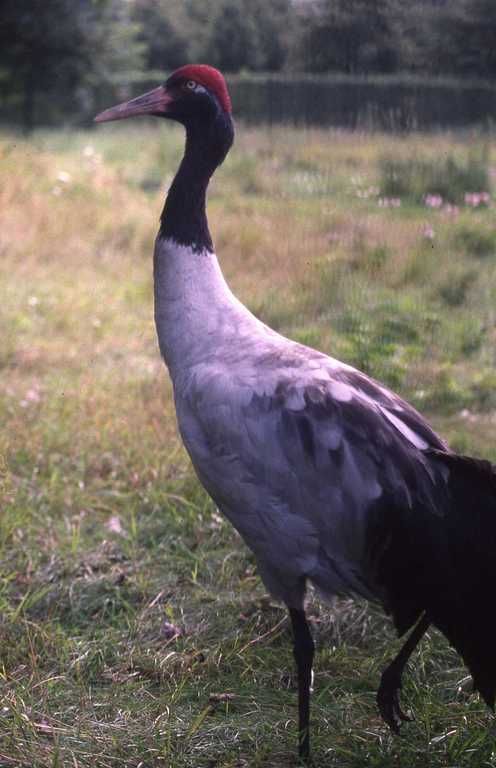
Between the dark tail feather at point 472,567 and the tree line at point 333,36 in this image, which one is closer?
the dark tail feather at point 472,567

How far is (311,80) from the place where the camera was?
4273mm

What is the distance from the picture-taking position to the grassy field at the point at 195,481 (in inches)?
111

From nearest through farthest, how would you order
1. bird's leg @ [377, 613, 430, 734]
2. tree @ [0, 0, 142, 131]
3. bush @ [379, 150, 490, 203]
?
1. bird's leg @ [377, 613, 430, 734]
2. bush @ [379, 150, 490, 203]
3. tree @ [0, 0, 142, 131]

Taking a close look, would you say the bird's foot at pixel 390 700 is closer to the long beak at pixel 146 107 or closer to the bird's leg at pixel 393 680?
the bird's leg at pixel 393 680

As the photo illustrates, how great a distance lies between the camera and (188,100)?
301 cm

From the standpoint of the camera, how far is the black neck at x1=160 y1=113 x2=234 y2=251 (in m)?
2.94

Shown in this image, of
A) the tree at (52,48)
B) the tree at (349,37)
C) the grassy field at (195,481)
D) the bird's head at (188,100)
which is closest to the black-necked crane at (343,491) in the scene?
the grassy field at (195,481)

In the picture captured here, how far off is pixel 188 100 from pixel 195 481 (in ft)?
5.50

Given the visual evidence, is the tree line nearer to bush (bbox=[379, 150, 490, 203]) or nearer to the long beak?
bush (bbox=[379, 150, 490, 203])

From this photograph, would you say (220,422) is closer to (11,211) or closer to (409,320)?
(409,320)

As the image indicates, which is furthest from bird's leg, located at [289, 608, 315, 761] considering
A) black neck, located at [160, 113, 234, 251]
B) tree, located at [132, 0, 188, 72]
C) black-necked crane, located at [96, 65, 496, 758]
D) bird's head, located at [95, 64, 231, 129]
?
tree, located at [132, 0, 188, 72]

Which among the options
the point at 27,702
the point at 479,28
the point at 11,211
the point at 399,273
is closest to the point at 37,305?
the point at 11,211

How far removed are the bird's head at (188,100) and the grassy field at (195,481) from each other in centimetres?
129

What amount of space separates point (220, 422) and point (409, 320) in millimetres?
2140
